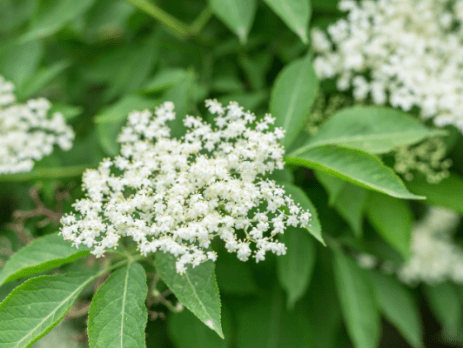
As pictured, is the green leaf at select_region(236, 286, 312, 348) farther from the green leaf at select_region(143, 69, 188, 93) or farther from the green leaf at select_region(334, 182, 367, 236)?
the green leaf at select_region(143, 69, 188, 93)

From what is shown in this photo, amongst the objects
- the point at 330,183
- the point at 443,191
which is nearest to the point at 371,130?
the point at 330,183

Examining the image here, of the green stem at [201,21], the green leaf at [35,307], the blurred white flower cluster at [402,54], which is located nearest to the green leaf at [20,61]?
the green stem at [201,21]

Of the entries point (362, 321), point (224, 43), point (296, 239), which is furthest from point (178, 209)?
point (224, 43)

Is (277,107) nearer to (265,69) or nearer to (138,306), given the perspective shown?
(265,69)

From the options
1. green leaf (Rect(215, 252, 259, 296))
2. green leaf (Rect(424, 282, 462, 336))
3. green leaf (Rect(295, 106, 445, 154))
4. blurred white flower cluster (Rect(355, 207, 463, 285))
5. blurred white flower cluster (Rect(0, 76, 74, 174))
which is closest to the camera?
green leaf (Rect(295, 106, 445, 154))

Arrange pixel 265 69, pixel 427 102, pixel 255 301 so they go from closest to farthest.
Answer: pixel 427 102
pixel 265 69
pixel 255 301

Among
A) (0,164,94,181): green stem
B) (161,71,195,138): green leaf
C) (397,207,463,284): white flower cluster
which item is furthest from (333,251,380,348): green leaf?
(0,164,94,181): green stem
